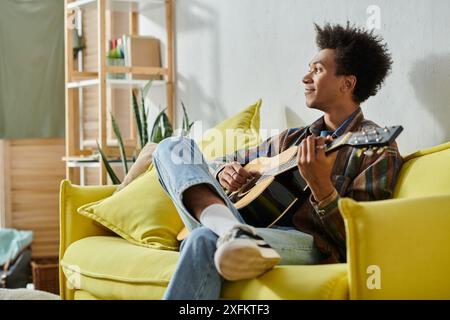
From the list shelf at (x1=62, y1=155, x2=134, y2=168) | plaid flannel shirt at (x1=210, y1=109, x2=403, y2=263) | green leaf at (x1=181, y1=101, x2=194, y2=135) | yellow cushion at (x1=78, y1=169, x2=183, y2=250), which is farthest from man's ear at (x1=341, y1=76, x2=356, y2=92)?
shelf at (x1=62, y1=155, x2=134, y2=168)

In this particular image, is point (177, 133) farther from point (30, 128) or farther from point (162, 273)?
point (162, 273)

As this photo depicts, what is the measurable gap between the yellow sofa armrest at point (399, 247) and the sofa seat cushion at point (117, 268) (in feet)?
2.16

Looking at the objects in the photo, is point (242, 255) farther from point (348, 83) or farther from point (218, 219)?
point (348, 83)

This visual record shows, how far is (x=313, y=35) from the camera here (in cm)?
314

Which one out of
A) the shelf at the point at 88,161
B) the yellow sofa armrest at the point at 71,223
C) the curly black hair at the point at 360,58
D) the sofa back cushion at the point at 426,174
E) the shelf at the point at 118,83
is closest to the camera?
the sofa back cushion at the point at 426,174

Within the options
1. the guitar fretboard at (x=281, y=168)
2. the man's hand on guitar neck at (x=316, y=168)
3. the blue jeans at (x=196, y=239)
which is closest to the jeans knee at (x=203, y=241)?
the blue jeans at (x=196, y=239)

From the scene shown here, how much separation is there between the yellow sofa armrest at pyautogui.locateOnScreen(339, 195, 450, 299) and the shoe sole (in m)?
0.20

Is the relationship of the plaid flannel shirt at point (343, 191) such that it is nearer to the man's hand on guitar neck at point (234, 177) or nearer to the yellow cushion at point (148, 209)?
the man's hand on guitar neck at point (234, 177)

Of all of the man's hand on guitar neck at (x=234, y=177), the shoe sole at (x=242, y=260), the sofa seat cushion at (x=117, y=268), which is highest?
the man's hand on guitar neck at (x=234, y=177)

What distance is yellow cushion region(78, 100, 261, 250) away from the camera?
8.52 ft

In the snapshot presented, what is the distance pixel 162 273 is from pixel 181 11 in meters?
2.35

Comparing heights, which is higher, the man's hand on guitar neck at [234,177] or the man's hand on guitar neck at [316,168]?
the man's hand on guitar neck at [316,168]

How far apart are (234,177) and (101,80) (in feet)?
6.04

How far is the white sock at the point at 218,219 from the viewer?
1875 mm
